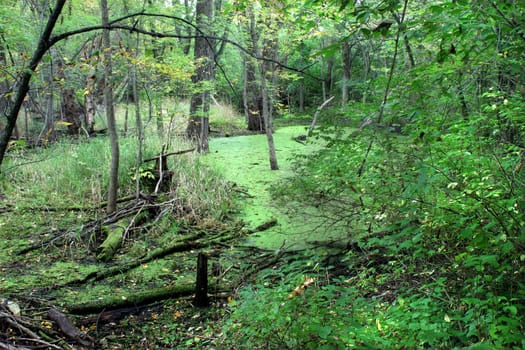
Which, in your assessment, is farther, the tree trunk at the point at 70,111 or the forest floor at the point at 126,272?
the tree trunk at the point at 70,111

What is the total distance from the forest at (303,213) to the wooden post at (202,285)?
0.06 ft

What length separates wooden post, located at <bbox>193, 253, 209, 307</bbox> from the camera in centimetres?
328

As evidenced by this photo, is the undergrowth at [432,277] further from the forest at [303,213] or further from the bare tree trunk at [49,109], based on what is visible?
the bare tree trunk at [49,109]

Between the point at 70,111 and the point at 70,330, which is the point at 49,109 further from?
the point at 70,330

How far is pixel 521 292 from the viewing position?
167 centimetres

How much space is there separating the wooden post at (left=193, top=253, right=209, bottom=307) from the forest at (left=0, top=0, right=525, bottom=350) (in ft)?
0.06

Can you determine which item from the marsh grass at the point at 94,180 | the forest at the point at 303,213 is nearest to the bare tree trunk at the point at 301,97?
the forest at the point at 303,213

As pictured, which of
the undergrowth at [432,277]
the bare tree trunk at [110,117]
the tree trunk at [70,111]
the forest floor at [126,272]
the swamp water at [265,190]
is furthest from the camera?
the tree trunk at [70,111]

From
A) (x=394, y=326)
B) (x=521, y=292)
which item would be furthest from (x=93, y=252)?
(x=521, y=292)

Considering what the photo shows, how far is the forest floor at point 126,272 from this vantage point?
9.20 ft

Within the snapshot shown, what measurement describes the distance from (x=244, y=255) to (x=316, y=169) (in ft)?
4.46

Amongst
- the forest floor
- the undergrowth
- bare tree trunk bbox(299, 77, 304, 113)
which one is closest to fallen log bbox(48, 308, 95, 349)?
the forest floor

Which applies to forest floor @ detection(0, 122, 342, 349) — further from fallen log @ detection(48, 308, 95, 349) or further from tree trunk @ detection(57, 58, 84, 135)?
→ tree trunk @ detection(57, 58, 84, 135)

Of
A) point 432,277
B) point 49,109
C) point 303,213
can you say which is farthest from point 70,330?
point 49,109
